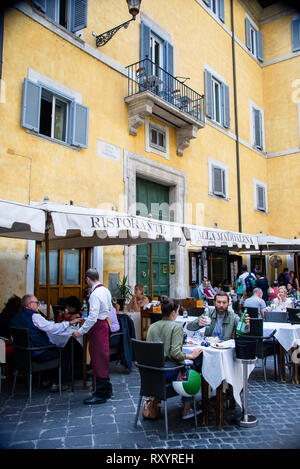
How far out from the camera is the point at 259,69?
18234 millimetres

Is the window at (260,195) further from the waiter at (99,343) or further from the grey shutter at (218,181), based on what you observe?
the waiter at (99,343)

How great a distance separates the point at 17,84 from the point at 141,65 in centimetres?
438

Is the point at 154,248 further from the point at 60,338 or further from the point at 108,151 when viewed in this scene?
the point at 60,338

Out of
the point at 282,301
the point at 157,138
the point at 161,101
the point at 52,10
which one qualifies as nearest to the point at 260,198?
the point at 157,138

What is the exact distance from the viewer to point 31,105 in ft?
26.4

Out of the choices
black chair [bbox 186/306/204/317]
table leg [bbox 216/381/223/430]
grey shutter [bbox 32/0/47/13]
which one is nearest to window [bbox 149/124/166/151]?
grey shutter [bbox 32/0/47/13]

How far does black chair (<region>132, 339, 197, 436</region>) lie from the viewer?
3787 millimetres

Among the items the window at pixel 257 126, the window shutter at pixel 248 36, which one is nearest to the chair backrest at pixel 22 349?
the window at pixel 257 126

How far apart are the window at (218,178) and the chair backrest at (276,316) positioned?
7510 mm

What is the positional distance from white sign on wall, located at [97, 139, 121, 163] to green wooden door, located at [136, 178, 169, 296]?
4.40 feet

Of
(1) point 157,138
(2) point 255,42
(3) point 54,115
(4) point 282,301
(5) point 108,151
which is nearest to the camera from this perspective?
(4) point 282,301

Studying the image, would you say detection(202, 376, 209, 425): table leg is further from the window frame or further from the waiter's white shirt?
the window frame

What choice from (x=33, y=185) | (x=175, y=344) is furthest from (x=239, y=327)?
(x=33, y=185)

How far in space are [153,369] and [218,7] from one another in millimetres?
15584
